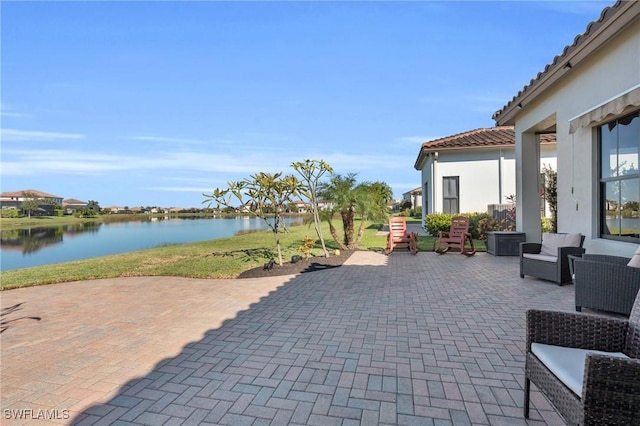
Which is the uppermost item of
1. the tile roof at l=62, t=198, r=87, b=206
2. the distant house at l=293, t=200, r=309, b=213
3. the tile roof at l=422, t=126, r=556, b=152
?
the tile roof at l=422, t=126, r=556, b=152

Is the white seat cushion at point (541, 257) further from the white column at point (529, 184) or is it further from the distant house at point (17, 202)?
the distant house at point (17, 202)

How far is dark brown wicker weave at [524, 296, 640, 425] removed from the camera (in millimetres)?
1412

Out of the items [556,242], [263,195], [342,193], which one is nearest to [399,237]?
[342,193]

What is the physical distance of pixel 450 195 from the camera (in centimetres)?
1452

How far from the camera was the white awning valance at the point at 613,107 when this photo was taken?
418cm

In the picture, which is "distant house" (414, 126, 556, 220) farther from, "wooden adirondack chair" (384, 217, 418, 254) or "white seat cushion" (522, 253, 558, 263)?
"white seat cushion" (522, 253, 558, 263)

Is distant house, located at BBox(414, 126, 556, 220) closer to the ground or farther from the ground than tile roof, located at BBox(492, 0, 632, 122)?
closer to the ground

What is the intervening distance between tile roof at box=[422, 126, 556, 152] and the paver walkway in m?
9.04

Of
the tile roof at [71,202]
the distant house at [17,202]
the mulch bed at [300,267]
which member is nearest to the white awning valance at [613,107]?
the mulch bed at [300,267]

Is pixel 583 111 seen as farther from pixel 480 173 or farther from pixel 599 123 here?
pixel 480 173

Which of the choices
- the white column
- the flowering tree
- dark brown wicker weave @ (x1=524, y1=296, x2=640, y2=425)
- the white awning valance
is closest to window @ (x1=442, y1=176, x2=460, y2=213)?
the white column

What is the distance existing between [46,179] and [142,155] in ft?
43.1

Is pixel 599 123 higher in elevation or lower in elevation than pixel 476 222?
higher

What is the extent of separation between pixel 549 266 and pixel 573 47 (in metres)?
3.63
